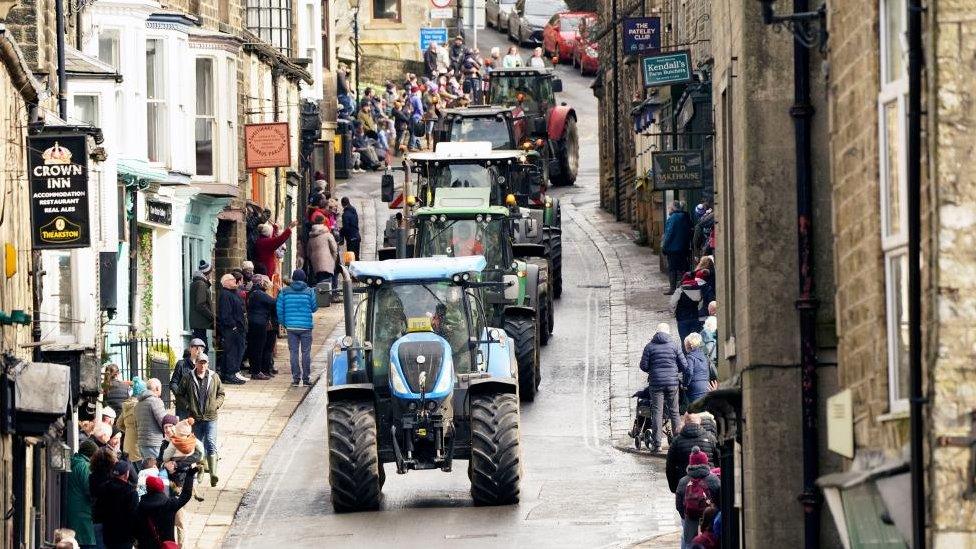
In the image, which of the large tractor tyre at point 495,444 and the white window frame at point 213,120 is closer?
the large tractor tyre at point 495,444

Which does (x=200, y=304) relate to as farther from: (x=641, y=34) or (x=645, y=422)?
(x=641, y=34)

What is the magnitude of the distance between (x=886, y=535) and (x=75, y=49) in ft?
62.9

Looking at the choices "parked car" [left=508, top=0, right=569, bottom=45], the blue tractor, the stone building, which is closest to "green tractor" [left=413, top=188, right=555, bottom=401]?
the blue tractor

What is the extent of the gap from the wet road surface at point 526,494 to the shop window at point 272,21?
14.4 m

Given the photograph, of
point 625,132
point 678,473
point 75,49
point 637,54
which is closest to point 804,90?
point 678,473

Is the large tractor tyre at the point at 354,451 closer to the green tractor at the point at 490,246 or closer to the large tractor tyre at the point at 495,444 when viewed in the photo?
the large tractor tyre at the point at 495,444

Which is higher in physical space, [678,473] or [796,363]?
[796,363]

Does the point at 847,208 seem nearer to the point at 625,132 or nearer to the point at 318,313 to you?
the point at 318,313

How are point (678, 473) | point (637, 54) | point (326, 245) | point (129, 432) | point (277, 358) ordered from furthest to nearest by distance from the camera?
point (637, 54)
point (326, 245)
point (277, 358)
point (129, 432)
point (678, 473)

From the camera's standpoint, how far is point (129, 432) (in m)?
24.6

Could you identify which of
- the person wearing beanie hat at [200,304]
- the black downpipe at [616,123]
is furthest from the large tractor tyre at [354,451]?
the black downpipe at [616,123]

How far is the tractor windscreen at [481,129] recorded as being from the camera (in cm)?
4416

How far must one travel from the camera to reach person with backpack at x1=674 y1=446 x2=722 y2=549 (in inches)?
749

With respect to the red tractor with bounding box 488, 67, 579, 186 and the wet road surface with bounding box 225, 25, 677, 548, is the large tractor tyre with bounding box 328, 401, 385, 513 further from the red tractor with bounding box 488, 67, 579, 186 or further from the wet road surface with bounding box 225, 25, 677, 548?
the red tractor with bounding box 488, 67, 579, 186
